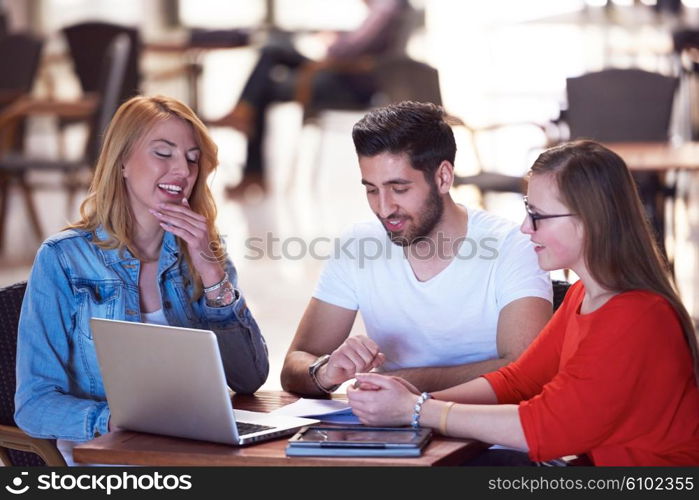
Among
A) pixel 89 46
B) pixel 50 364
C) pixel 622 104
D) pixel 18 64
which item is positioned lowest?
pixel 50 364

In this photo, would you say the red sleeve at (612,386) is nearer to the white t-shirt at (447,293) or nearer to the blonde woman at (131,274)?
the white t-shirt at (447,293)

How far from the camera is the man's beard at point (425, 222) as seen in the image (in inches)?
95.7

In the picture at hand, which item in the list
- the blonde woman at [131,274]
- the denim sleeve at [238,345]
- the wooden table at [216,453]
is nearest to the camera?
the wooden table at [216,453]

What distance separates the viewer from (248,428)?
1.91m

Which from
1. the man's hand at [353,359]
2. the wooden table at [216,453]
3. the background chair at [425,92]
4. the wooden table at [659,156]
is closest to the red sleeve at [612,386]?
the wooden table at [216,453]

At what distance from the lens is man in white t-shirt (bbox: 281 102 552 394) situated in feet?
7.79

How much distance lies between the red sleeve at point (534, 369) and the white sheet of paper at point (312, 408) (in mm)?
291

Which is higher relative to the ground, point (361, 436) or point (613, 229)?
point (613, 229)

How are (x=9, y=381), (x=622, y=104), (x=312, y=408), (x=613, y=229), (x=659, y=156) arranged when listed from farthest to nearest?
(x=622, y=104) < (x=659, y=156) < (x=9, y=381) < (x=312, y=408) < (x=613, y=229)

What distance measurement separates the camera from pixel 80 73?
8484 mm

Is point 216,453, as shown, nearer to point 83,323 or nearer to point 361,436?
point 361,436

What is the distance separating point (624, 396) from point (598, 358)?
72 mm

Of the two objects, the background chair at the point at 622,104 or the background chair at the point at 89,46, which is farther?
the background chair at the point at 89,46

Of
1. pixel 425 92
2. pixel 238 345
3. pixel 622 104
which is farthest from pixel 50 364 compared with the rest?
pixel 425 92
